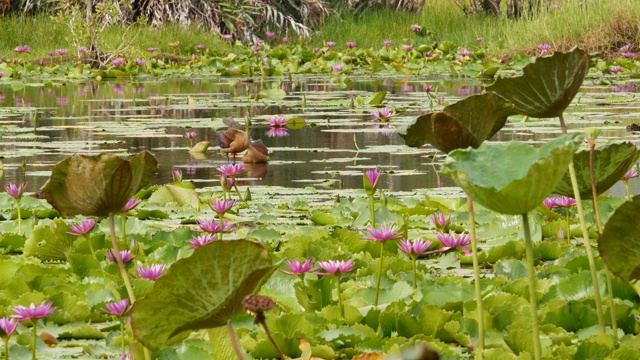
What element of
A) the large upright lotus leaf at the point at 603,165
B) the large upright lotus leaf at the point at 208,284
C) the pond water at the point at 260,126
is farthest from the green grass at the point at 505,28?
the large upright lotus leaf at the point at 208,284

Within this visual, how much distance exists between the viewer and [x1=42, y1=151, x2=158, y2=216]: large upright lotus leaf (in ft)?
6.20

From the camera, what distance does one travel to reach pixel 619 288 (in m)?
2.54

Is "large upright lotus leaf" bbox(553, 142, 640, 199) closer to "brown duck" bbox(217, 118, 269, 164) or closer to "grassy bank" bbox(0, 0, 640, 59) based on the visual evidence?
"brown duck" bbox(217, 118, 269, 164)

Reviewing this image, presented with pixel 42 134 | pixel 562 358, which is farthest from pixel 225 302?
pixel 42 134

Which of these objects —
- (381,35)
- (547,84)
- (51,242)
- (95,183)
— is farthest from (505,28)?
(95,183)

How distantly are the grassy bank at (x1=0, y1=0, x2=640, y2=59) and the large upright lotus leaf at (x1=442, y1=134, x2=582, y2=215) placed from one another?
11844 mm

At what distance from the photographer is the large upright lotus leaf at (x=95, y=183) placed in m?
1.89

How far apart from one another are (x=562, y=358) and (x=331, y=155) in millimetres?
4038

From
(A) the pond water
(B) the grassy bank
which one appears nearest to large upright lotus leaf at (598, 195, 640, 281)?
(A) the pond water

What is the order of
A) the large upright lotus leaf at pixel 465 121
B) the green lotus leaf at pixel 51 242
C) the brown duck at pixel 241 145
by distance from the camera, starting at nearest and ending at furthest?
the large upright lotus leaf at pixel 465 121 → the green lotus leaf at pixel 51 242 → the brown duck at pixel 241 145

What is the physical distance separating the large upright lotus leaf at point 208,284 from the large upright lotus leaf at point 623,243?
1.75 feet

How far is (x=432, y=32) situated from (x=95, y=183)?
16138 mm

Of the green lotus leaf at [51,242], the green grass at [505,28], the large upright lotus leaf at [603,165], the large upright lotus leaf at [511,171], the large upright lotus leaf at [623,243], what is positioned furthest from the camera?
the green grass at [505,28]

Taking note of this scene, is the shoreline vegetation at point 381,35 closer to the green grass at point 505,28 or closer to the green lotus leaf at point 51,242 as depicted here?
the green grass at point 505,28
